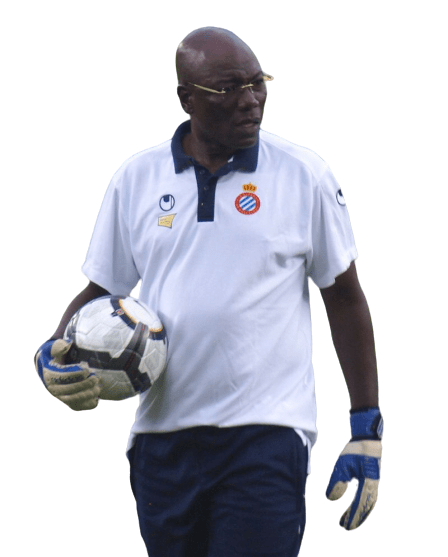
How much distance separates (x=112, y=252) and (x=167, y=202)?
39 centimetres

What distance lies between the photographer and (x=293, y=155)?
512cm

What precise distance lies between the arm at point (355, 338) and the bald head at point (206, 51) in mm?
992

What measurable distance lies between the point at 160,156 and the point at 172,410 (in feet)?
3.55

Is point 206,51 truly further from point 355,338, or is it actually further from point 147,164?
point 355,338

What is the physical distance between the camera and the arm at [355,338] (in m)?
5.16

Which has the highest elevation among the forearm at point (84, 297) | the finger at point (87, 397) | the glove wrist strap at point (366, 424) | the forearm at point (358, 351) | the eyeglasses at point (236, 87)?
the eyeglasses at point (236, 87)

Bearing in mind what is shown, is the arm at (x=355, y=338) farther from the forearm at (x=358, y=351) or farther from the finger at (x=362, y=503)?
the finger at (x=362, y=503)

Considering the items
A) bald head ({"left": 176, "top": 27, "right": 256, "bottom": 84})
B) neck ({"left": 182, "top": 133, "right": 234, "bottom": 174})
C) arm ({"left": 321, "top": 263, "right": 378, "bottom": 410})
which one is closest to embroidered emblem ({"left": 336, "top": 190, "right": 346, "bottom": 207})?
arm ({"left": 321, "top": 263, "right": 378, "bottom": 410})

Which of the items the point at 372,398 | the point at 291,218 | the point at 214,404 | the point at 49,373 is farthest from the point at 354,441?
the point at 49,373

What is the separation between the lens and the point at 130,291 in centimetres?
539

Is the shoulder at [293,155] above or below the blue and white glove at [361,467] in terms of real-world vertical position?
above

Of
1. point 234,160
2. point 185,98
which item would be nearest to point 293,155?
point 234,160

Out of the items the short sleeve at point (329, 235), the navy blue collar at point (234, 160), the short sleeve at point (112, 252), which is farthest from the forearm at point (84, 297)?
the short sleeve at point (329, 235)

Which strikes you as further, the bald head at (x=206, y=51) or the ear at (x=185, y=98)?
the ear at (x=185, y=98)
